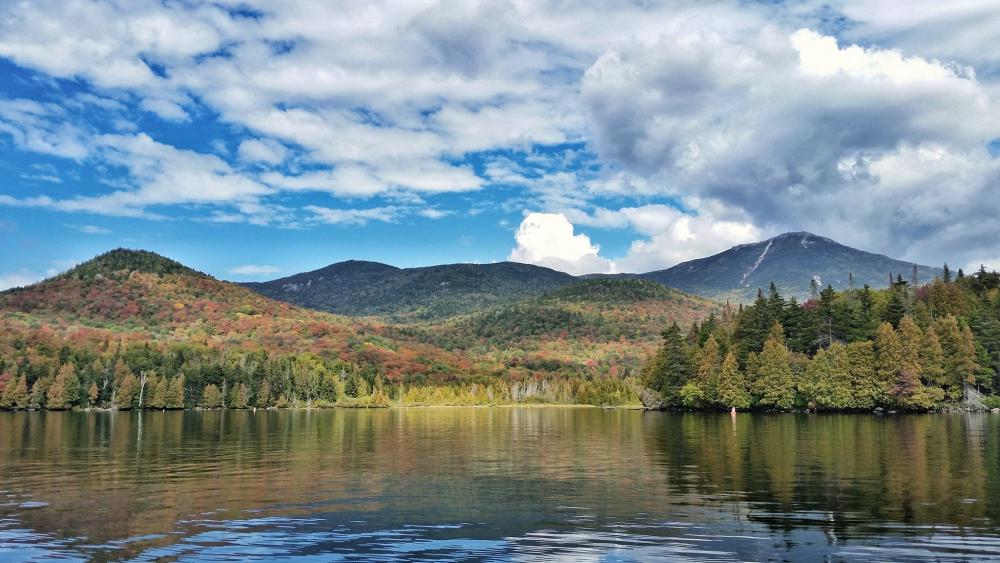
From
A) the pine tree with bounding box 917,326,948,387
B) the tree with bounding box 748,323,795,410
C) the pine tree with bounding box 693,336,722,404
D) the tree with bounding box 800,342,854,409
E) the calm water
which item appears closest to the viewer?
the calm water

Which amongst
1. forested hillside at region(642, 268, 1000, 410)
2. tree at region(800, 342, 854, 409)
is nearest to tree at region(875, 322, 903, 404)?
forested hillside at region(642, 268, 1000, 410)

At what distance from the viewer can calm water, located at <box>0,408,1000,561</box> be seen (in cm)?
2494

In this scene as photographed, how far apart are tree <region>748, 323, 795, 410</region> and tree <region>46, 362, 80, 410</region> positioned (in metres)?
173

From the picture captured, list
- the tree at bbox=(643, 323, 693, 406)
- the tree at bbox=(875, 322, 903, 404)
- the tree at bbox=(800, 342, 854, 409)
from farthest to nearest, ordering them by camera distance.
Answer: the tree at bbox=(643, 323, 693, 406) < the tree at bbox=(800, 342, 854, 409) < the tree at bbox=(875, 322, 903, 404)

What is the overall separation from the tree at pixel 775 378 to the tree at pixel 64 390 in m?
173

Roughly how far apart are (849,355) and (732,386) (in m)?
21.9

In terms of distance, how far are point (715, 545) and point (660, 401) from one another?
484ft

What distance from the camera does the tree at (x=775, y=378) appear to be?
135 m

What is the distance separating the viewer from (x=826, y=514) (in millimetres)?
30156

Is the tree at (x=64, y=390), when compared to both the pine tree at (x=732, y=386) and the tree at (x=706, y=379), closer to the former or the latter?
the tree at (x=706, y=379)

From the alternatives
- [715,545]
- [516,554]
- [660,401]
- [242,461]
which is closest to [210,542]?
[516,554]

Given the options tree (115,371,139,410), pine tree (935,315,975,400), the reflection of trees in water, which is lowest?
tree (115,371,139,410)

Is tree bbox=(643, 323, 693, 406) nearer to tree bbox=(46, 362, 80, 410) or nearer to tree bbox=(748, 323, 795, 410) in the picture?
tree bbox=(748, 323, 795, 410)

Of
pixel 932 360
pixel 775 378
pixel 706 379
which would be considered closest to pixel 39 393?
pixel 706 379
